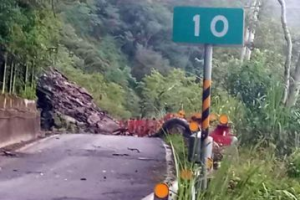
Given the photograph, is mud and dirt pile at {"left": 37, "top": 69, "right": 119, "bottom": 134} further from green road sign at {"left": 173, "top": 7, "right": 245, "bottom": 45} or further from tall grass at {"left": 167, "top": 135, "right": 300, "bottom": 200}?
green road sign at {"left": 173, "top": 7, "right": 245, "bottom": 45}

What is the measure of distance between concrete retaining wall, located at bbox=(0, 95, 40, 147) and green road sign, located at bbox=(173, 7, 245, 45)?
8794 mm

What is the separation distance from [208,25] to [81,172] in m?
4.84

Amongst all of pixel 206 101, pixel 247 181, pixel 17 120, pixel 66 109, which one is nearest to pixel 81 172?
pixel 206 101

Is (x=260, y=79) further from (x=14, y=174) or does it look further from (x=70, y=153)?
(x=14, y=174)

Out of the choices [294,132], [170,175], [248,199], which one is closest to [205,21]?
[248,199]

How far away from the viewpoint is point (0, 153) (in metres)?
14.6


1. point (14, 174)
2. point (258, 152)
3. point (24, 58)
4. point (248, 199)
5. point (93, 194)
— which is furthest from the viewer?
point (24, 58)

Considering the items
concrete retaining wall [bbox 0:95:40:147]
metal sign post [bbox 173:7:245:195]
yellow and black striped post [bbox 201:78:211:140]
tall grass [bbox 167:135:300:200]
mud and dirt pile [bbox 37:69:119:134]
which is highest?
metal sign post [bbox 173:7:245:195]

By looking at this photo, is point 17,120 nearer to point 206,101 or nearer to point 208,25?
point 206,101

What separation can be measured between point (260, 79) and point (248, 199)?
7.30m

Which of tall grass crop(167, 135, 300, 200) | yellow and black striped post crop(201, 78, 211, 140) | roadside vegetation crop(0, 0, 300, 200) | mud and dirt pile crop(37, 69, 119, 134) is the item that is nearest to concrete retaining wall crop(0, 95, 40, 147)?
roadside vegetation crop(0, 0, 300, 200)

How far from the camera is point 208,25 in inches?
308

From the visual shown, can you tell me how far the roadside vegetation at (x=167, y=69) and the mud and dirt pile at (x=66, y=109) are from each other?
144 cm

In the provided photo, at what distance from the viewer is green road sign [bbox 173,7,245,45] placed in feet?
25.5
